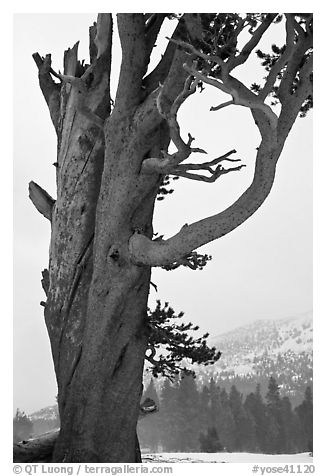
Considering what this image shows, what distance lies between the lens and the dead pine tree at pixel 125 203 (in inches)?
178

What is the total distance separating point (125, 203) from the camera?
5234mm

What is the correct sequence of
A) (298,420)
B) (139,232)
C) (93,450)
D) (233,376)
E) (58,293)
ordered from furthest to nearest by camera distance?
(233,376), (298,420), (58,293), (139,232), (93,450)

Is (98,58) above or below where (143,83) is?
above

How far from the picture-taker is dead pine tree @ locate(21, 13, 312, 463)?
4527 mm

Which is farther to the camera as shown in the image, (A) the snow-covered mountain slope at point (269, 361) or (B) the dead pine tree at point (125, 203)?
(A) the snow-covered mountain slope at point (269, 361)

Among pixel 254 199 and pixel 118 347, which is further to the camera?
pixel 118 347

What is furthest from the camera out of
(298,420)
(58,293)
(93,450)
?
(298,420)

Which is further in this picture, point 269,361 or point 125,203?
point 269,361

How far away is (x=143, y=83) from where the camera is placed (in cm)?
556

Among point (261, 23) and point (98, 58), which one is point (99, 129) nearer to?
point (98, 58)

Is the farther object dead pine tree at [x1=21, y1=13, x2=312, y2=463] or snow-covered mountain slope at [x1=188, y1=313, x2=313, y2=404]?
snow-covered mountain slope at [x1=188, y1=313, x2=313, y2=404]
